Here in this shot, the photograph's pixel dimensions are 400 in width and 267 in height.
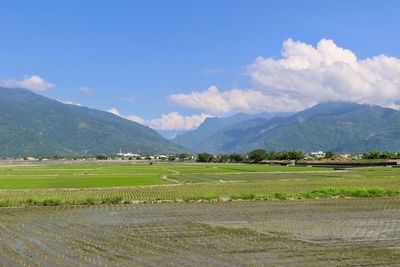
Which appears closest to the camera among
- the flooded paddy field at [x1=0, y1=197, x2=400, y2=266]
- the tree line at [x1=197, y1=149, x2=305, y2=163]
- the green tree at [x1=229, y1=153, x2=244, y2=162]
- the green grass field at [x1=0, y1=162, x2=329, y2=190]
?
the flooded paddy field at [x1=0, y1=197, x2=400, y2=266]

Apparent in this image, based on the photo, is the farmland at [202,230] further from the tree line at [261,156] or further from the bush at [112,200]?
the tree line at [261,156]

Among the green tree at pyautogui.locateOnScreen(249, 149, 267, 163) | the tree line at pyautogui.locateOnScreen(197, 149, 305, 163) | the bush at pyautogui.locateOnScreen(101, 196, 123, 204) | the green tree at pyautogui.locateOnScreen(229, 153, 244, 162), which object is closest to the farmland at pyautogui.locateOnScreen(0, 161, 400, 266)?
the bush at pyautogui.locateOnScreen(101, 196, 123, 204)

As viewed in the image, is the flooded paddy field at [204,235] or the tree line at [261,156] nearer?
the flooded paddy field at [204,235]

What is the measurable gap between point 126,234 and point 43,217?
9.01 m

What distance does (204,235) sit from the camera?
20.7 meters

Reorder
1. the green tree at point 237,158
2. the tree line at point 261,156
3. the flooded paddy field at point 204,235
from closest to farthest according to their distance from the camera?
the flooded paddy field at point 204,235
the tree line at point 261,156
the green tree at point 237,158

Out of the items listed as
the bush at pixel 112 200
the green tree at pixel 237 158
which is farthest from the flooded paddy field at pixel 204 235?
the green tree at pixel 237 158

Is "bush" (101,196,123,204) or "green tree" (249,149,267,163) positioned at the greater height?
"green tree" (249,149,267,163)

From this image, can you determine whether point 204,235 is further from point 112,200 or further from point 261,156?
point 261,156

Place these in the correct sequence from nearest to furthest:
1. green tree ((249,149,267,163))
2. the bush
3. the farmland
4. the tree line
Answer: the farmland, the bush, the tree line, green tree ((249,149,267,163))

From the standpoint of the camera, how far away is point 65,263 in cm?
1511

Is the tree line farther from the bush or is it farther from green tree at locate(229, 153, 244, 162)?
the bush

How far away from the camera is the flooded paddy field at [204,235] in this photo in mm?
15680

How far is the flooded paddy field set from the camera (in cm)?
1568
